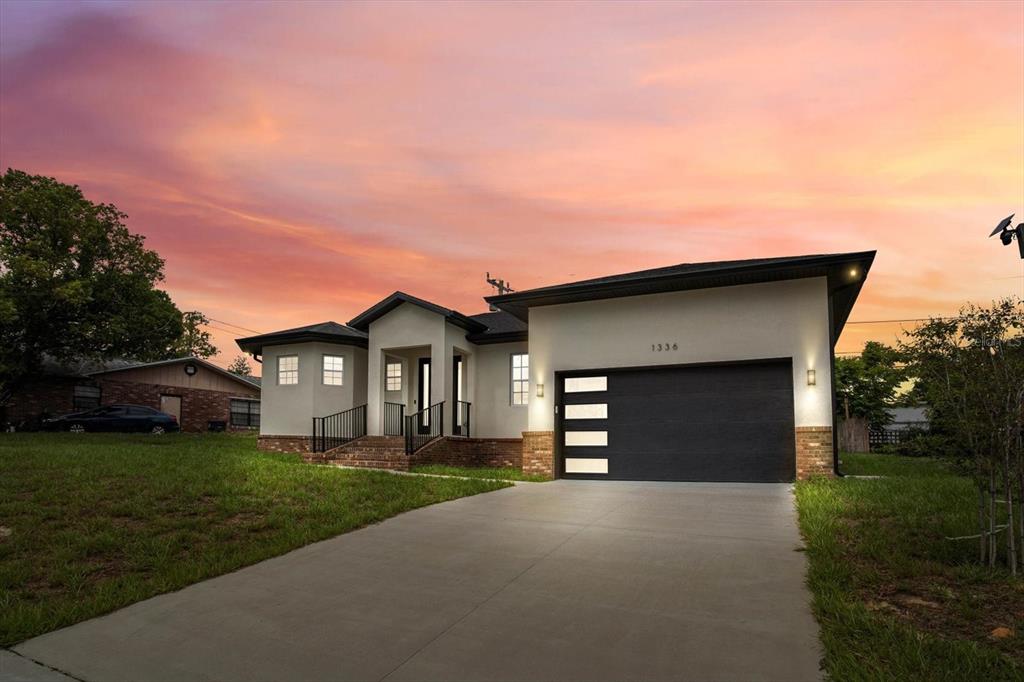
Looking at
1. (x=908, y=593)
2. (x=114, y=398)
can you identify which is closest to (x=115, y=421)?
(x=114, y=398)

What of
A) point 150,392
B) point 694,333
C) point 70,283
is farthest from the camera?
point 150,392

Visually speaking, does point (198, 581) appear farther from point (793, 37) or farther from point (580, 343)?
point (793, 37)

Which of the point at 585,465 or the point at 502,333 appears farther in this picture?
the point at 502,333

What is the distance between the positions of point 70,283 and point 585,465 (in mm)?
18735

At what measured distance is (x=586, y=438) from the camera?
45.7ft

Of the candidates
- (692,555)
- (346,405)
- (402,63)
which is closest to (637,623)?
(692,555)

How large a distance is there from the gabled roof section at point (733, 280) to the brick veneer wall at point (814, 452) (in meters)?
2.78

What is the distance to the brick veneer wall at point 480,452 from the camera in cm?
1709

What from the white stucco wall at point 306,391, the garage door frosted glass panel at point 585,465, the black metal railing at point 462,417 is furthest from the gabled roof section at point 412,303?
the garage door frosted glass panel at point 585,465

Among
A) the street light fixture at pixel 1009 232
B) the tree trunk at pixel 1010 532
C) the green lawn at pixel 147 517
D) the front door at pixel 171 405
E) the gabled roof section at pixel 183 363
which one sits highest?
the street light fixture at pixel 1009 232

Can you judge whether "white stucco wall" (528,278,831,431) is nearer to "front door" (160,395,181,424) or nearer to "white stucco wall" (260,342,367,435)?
"white stucco wall" (260,342,367,435)

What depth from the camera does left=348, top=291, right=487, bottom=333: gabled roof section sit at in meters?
17.3

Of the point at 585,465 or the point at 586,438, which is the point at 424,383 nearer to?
the point at 586,438

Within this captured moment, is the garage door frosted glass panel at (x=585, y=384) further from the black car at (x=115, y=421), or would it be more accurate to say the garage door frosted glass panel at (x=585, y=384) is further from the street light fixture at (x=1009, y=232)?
the black car at (x=115, y=421)
